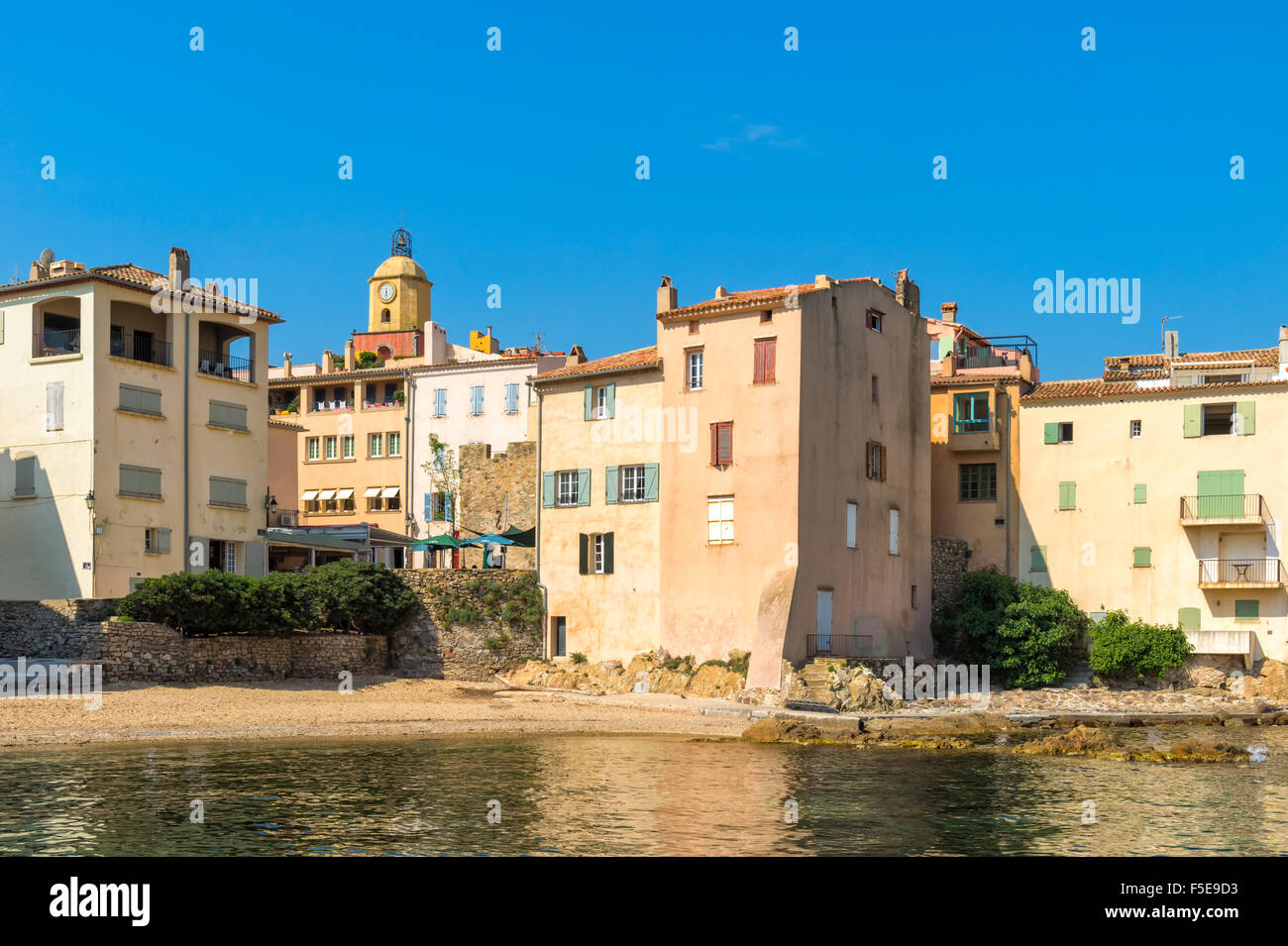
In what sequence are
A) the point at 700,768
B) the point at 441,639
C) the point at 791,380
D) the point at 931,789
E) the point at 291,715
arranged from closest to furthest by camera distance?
the point at 931,789
the point at 700,768
the point at 291,715
the point at 791,380
the point at 441,639

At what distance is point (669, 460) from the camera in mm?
48031

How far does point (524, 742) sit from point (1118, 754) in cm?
1598

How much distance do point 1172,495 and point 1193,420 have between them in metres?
3.19

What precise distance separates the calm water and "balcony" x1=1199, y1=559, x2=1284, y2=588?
1848 cm

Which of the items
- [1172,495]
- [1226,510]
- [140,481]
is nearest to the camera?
[140,481]

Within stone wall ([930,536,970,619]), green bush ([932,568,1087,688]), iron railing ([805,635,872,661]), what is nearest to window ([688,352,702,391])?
iron railing ([805,635,872,661])

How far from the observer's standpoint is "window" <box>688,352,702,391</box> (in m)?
48.3

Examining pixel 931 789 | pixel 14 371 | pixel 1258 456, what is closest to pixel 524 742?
pixel 931 789

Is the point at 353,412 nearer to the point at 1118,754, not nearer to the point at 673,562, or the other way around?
the point at 673,562

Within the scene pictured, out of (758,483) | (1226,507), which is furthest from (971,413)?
(758,483)

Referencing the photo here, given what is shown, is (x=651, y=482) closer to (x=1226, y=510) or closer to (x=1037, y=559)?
(x=1037, y=559)

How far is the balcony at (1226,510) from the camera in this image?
5119 centimetres

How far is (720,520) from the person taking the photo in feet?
153

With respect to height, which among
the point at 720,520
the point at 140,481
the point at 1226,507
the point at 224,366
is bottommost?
the point at 720,520
